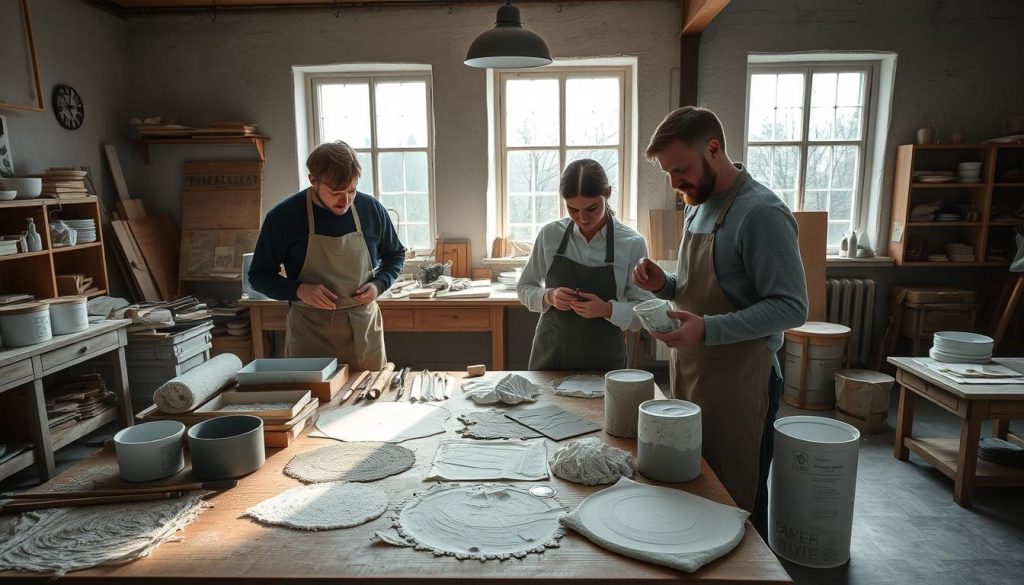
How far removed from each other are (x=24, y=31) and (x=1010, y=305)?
7.38 m

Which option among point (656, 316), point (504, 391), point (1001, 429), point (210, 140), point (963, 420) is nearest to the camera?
point (656, 316)

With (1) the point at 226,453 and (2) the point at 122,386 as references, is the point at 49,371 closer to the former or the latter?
(2) the point at 122,386

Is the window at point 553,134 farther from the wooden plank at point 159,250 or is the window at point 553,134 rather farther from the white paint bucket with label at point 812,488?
the white paint bucket with label at point 812,488

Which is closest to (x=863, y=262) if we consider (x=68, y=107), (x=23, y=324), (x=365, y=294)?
(x=365, y=294)

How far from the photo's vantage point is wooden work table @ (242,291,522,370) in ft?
15.3

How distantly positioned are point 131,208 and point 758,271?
202 inches

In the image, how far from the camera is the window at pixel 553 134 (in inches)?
214

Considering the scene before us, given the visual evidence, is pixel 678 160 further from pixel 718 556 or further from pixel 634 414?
pixel 718 556

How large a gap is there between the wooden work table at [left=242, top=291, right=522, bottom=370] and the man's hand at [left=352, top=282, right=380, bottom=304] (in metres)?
1.83

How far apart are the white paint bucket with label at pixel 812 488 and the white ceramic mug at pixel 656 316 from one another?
35.3 inches

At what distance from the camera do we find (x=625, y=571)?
118 centimetres

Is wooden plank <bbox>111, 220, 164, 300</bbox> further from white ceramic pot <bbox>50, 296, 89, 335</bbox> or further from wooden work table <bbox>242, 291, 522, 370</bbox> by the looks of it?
white ceramic pot <bbox>50, 296, 89, 335</bbox>

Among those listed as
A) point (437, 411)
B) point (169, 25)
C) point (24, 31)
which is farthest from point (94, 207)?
point (437, 411)

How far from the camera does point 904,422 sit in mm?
3787
